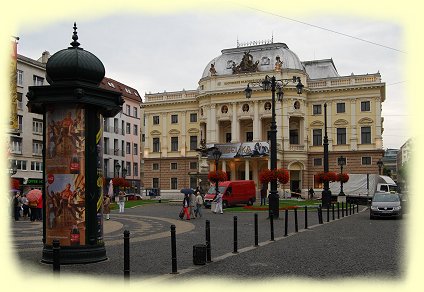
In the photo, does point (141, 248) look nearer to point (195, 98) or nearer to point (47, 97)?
point (47, 97)

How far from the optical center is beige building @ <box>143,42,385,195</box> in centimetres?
7306

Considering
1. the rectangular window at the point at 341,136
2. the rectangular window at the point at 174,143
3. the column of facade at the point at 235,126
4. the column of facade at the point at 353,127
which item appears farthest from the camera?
the rectangular window at the point at 174,143

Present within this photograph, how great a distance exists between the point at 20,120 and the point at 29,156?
4.43 m

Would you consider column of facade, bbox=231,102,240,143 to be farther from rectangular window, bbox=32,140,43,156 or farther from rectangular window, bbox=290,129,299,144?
rectangular window, bbox=32,140,43,156

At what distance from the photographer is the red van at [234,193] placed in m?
46.4

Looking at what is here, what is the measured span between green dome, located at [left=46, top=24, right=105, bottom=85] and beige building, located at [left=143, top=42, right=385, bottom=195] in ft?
193

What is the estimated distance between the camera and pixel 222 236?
19781 millimetres

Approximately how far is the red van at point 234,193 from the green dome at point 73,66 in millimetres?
33716

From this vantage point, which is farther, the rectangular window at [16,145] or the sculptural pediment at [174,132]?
the sculptural pediment at [174,132]

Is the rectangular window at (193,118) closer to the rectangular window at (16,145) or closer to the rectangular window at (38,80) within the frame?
the rectangular window at (38,80)

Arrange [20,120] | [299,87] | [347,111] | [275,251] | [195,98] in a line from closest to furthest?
[275,251]
[299,87]
[20,120]
[347,111]
[195,98]

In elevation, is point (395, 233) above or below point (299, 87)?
below

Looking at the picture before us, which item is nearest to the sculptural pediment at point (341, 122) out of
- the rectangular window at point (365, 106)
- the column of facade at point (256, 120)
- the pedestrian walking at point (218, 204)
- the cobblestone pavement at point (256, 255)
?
the rectangular window at point (365, 106)

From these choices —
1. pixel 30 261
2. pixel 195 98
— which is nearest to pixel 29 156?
pixel 195 98
